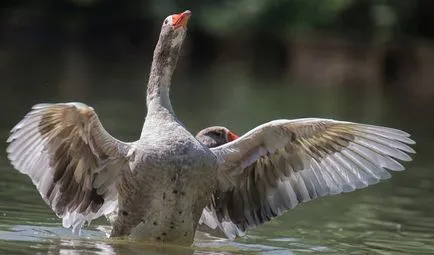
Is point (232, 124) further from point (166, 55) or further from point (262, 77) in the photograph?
point (262, 77)

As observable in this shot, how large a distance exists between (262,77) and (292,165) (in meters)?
30.8

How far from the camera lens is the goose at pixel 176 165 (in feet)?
31.3

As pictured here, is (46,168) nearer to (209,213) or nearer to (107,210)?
(107,210)

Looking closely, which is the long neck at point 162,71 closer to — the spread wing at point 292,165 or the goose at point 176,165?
the goose at point 176,165

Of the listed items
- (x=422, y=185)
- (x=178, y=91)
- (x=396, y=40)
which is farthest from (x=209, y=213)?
(x=396, y=40)

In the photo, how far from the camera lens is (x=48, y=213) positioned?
11641 mm

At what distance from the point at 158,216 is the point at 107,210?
2.01 ft

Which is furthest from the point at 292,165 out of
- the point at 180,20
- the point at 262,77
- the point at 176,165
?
the point at 262,77

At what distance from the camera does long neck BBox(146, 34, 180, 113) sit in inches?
395

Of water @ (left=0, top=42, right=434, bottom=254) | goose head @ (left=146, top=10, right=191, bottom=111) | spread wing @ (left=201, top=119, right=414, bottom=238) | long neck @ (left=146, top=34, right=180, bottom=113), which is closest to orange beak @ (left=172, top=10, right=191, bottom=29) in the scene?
goose head @ (left=146, top=10, right=191, bottom=111)

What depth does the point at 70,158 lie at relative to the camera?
988 cm

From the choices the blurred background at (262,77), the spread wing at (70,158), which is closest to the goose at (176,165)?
the spread wing at (70,158)

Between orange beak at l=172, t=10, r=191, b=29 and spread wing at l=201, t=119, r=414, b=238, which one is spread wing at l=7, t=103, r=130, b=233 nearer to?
spread wing at l=201, t=119, r=414, b=238

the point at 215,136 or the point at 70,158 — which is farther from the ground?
the point at 215,136
